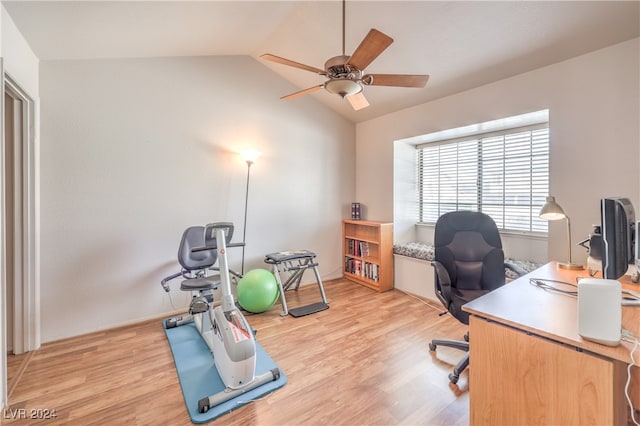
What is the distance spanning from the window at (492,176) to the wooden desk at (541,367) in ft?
6.35

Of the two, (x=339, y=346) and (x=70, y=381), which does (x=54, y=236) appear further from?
(x=339, y=346)

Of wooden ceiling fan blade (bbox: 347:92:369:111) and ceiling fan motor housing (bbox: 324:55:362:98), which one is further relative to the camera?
wooden ceiling fan blade (bbox: 347:92:369:111)

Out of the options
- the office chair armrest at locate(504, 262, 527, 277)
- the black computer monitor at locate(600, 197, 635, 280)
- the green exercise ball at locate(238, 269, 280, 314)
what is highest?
the black computer monitor at locate(600, 197, 635, 280)

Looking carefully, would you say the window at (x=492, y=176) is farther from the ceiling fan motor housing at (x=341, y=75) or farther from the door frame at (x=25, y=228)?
the door frame at (x=25, y=228)

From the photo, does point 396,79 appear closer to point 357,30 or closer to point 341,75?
point 341,75

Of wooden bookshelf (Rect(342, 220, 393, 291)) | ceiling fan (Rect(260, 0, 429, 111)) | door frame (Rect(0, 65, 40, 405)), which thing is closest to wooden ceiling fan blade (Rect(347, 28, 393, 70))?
ceiling fan (Rect(260, 0, 429, 111))

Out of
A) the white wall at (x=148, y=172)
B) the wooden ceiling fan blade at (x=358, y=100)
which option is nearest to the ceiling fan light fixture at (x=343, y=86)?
the wooden ceiling fan blade at (x=358, y=100)

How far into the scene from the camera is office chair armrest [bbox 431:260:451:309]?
209cm

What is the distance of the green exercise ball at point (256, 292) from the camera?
2.91 meters

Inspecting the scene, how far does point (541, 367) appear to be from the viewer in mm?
1124

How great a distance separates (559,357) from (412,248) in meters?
2.58

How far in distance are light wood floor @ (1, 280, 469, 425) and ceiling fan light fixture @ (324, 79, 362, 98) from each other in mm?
2016

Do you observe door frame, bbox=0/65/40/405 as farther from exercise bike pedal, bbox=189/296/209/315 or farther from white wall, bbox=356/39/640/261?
white wall, bbox=356/39/640/261

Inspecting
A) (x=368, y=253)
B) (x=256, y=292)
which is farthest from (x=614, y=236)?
(x=368, y=253)
